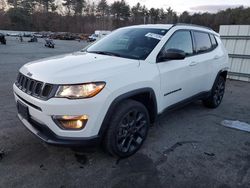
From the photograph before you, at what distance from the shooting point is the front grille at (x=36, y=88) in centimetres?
228

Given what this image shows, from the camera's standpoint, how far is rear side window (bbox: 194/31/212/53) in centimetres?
406

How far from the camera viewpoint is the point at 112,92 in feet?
7.93

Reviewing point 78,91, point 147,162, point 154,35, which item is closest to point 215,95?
point 154,35

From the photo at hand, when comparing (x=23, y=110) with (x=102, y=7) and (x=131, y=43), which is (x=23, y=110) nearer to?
(x=131, y=43)

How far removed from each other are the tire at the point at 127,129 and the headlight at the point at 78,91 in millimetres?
450

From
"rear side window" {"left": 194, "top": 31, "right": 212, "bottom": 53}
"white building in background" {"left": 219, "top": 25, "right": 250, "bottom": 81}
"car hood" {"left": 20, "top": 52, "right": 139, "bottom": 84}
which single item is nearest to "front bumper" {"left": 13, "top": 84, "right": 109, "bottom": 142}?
"car hood" {"left": 20, "top": 52, "right": 139, "bottom": 84}

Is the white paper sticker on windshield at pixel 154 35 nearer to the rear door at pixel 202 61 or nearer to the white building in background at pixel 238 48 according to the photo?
the rear door at pixel 202 61

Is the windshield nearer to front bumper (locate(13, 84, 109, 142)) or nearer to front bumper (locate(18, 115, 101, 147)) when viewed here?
front bumper (locate(13, 84, 109, 142))

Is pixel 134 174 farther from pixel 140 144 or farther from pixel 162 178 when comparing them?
pixel 140 144

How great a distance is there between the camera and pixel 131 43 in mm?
3447

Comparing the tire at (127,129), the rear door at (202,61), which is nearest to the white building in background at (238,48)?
the rear door at (202,61)

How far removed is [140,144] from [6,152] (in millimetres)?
1850

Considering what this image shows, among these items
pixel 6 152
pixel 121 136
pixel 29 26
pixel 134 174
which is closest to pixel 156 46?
pixel 121 136

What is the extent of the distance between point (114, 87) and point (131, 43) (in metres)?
1.28
